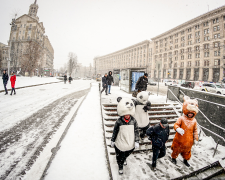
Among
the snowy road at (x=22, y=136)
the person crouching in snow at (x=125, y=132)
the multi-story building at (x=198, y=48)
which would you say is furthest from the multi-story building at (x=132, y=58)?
the person crouching in snow at (x=125, y=132)

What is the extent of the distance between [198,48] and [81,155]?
5847cm

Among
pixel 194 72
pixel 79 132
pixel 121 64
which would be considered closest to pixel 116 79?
pixel 79 132

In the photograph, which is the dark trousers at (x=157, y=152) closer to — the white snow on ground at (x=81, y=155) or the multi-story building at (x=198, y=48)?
the white snow on ground at (x=81, y=155)

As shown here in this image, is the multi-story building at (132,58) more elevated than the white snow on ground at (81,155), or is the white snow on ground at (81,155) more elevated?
the multi-story building at (132,58)

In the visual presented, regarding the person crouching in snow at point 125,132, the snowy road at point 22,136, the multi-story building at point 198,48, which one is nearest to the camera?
the person crouching in snow at point 125,132

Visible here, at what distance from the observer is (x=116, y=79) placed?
59.9 ft

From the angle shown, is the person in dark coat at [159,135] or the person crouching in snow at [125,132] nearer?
the person crouching in snow at [125,132]

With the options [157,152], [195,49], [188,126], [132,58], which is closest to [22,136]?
[157,152]

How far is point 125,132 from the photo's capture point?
248cm

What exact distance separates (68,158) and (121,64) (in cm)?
9450

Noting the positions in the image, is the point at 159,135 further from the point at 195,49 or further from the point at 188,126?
the point at 195,49

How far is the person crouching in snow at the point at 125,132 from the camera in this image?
246 cm

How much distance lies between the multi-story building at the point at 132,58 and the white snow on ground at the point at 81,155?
6150cm

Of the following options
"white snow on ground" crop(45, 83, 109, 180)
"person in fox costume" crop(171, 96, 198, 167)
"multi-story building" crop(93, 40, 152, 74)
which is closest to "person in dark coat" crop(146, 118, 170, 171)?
"person in fox costume" crop(171, 96, 198, 167)
